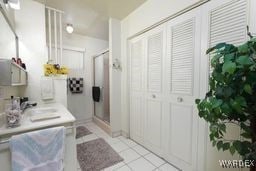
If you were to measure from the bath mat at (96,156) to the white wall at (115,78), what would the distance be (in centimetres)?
50

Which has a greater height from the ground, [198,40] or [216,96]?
[198,40]

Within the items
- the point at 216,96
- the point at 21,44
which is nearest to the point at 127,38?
the point at 21,44

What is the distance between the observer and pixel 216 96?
2.84 feet

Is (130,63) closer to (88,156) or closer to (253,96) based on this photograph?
(88,156)

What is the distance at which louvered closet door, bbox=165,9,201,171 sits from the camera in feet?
5.08

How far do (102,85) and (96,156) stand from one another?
67.8 inches

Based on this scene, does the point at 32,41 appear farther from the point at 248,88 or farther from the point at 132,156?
the point at 248,88

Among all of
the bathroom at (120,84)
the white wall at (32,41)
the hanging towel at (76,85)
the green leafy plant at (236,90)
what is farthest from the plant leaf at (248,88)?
the hanging towel at (76,85)

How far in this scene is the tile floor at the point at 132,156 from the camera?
1.79m

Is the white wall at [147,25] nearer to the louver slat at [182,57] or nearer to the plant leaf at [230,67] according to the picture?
the louver slat at [182,57]

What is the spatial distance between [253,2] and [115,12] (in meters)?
2.00

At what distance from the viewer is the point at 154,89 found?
2115 millimetres

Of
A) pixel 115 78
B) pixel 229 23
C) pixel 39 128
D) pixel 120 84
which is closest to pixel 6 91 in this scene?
pixel 39 128

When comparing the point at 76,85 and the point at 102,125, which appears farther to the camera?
the point at 76,85
